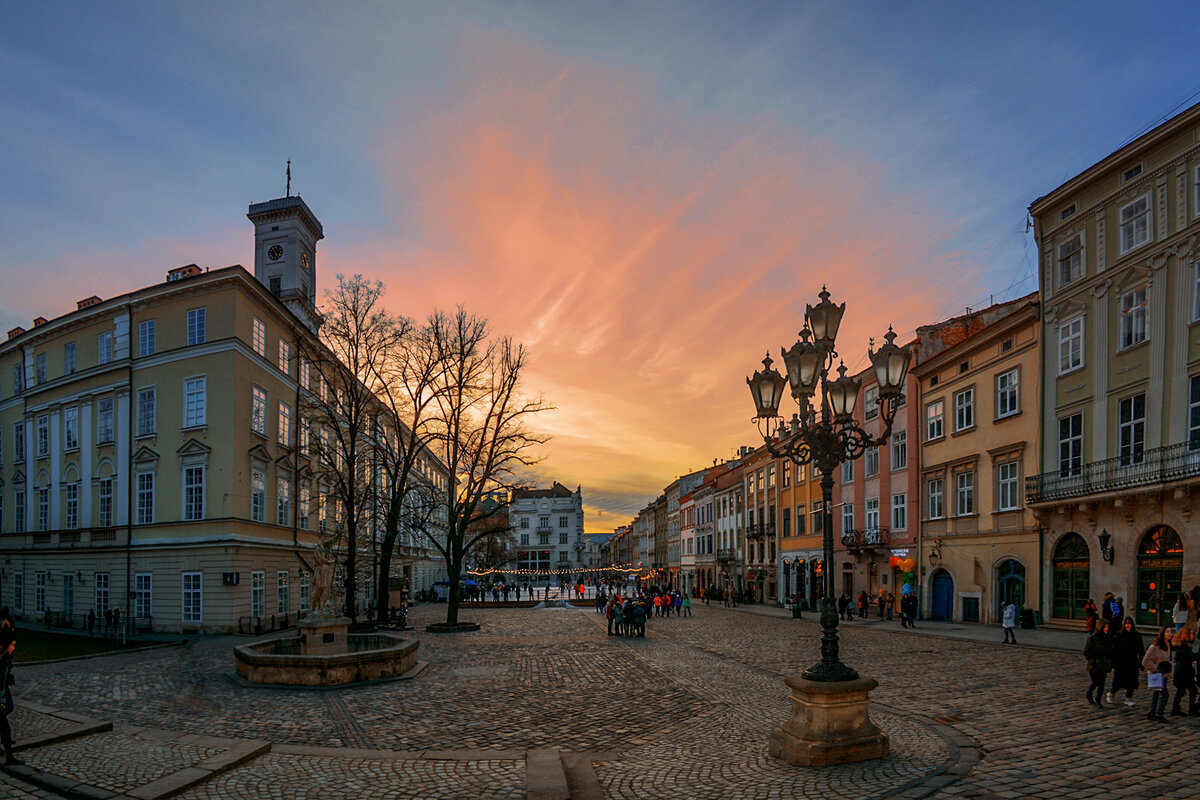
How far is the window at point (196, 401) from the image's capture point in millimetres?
34375

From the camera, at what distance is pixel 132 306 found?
120 feet

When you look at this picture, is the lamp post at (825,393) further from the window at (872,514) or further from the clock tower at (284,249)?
the clock tower at (284,249)

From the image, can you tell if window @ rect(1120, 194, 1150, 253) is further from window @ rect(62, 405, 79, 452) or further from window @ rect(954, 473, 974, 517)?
window @ rect(62, 405, 79, 452)

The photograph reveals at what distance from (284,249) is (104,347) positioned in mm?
26342

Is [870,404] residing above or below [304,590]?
above

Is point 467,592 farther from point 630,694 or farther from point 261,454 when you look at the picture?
point 630,694

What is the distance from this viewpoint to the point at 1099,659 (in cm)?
1312

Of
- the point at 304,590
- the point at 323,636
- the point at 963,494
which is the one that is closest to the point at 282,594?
the point at 304,590

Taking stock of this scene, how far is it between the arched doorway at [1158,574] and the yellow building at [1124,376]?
42 mm

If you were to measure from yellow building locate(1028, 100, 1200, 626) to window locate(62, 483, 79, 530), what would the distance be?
4360cm

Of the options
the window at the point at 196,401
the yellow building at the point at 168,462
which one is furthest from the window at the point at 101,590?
the window at the point at 196,401

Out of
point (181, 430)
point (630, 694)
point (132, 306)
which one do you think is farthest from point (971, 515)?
point (132, 306)

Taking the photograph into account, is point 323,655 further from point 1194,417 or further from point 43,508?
point 43,508

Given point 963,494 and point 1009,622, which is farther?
point 963,494
